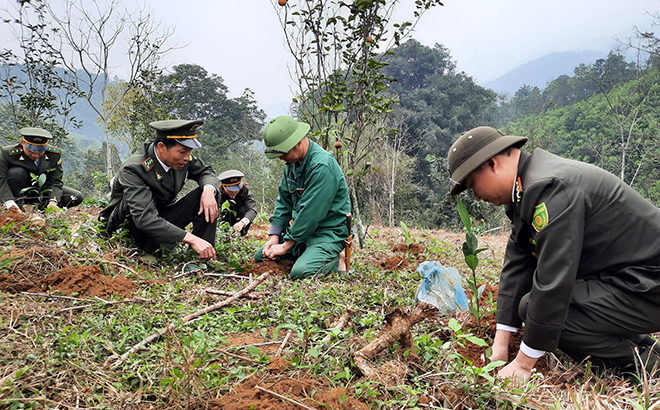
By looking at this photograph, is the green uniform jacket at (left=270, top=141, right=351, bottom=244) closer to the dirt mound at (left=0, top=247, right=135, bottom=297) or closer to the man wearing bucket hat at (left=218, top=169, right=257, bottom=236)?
the man wearing bucket hat at (left=218, top=169, right=257, bottom=236)

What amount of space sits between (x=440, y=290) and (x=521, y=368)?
883 mm

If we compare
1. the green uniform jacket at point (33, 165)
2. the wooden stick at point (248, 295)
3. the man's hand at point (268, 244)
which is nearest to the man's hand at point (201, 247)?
the man's hand at point (268, 244)

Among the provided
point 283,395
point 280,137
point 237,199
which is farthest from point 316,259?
point 237,199

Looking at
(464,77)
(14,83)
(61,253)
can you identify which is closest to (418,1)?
(61,253)

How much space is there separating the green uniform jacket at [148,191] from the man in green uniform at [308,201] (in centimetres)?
89

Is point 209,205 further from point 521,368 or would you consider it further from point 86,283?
point 521,368

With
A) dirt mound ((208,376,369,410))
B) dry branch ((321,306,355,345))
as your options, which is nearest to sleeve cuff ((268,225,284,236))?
dry branch ((321,306,355,345))

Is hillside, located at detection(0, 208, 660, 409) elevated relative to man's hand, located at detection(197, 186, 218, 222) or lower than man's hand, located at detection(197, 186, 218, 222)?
lower

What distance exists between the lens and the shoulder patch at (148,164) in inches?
143

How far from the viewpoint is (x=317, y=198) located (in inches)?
140

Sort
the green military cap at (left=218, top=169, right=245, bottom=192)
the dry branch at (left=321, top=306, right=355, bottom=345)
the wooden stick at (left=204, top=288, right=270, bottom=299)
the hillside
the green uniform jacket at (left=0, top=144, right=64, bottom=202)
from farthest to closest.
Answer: the green uniform jacket at (left=0, top=144, right=64, bottom=202), the green military cap at (left=218, top=169, right=245, bottom=192), the wooden stick at (left=204, top=288, right=270, bottom=299), the dry branch at (left=321, top=306, right=355, bottom=345), the hillside

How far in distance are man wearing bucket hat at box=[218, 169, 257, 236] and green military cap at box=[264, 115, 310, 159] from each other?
1775 millimetres

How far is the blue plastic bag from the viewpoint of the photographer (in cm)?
267

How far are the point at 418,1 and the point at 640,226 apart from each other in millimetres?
3979
